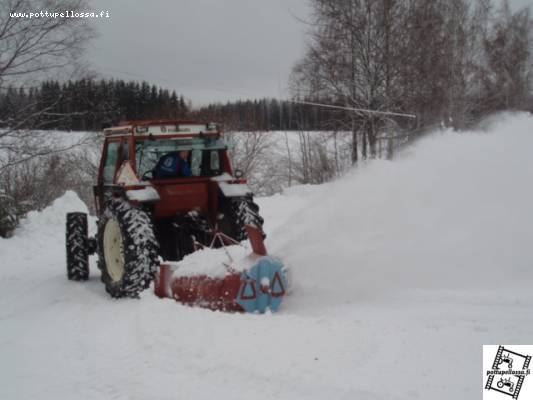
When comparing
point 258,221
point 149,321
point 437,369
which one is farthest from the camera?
point 258,221

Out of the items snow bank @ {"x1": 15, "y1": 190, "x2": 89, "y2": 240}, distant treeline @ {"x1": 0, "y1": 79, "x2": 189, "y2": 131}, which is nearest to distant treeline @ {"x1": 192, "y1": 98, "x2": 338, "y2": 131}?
distant treeline @ {"x1": 0, "y1": 79, "x2": 189, "y2": 131}

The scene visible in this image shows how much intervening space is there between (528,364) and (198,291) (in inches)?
123

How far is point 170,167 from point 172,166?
0.03 m

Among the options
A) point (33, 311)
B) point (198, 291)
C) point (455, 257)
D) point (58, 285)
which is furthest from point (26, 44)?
point (455, 257)

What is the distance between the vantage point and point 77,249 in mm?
8195

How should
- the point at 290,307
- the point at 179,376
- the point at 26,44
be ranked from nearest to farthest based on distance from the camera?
the point at 179,376 → the point at 290,307 → the point at 26,44

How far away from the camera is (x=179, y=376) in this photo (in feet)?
14.1

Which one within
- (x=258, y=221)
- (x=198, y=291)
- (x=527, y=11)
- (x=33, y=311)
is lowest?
(x=33, y=311)

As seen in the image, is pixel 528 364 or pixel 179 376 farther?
pixel 179 376

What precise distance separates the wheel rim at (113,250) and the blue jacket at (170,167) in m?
0.89

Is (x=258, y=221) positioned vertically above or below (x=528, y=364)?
above

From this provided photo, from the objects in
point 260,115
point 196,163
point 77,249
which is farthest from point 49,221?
point 260,115

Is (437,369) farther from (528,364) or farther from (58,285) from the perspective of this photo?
(58,285)

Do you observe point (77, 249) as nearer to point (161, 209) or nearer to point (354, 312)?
point (161, 209)
